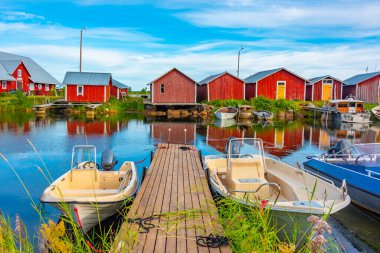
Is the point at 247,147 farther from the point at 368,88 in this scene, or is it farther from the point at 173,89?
the point at 368,88

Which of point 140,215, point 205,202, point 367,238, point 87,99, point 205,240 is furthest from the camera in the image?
point 87,99

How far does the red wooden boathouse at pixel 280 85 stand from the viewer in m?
44.7

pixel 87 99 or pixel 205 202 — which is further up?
pixel 87 99

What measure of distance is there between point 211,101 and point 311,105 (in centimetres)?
1216

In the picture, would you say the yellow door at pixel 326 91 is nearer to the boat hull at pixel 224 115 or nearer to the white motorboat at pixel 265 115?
the white motorboat at pixel 265 115

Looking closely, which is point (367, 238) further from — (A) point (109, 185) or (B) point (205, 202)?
(A) point (109, 185)

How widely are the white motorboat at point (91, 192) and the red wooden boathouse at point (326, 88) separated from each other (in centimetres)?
4081

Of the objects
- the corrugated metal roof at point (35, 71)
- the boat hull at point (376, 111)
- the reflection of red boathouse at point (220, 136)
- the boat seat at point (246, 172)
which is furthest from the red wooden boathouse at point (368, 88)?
the corrugated metal roof at point (35, 71)

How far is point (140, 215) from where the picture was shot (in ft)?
19.5

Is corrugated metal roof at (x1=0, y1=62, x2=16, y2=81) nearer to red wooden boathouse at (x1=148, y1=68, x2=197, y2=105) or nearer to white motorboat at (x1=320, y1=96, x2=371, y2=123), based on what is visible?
red wooden boathouse at (x1=148, y1=68, x2=197, y2=105)

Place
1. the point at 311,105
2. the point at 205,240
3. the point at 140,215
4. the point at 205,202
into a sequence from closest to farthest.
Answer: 1. the point at 205,240
2. the point at 140,215
3. the point at 205,202
4. the point at 311,105

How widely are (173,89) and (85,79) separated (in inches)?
465

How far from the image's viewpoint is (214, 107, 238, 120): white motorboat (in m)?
38.2

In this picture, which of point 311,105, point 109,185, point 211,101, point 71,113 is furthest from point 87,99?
point 109,185
